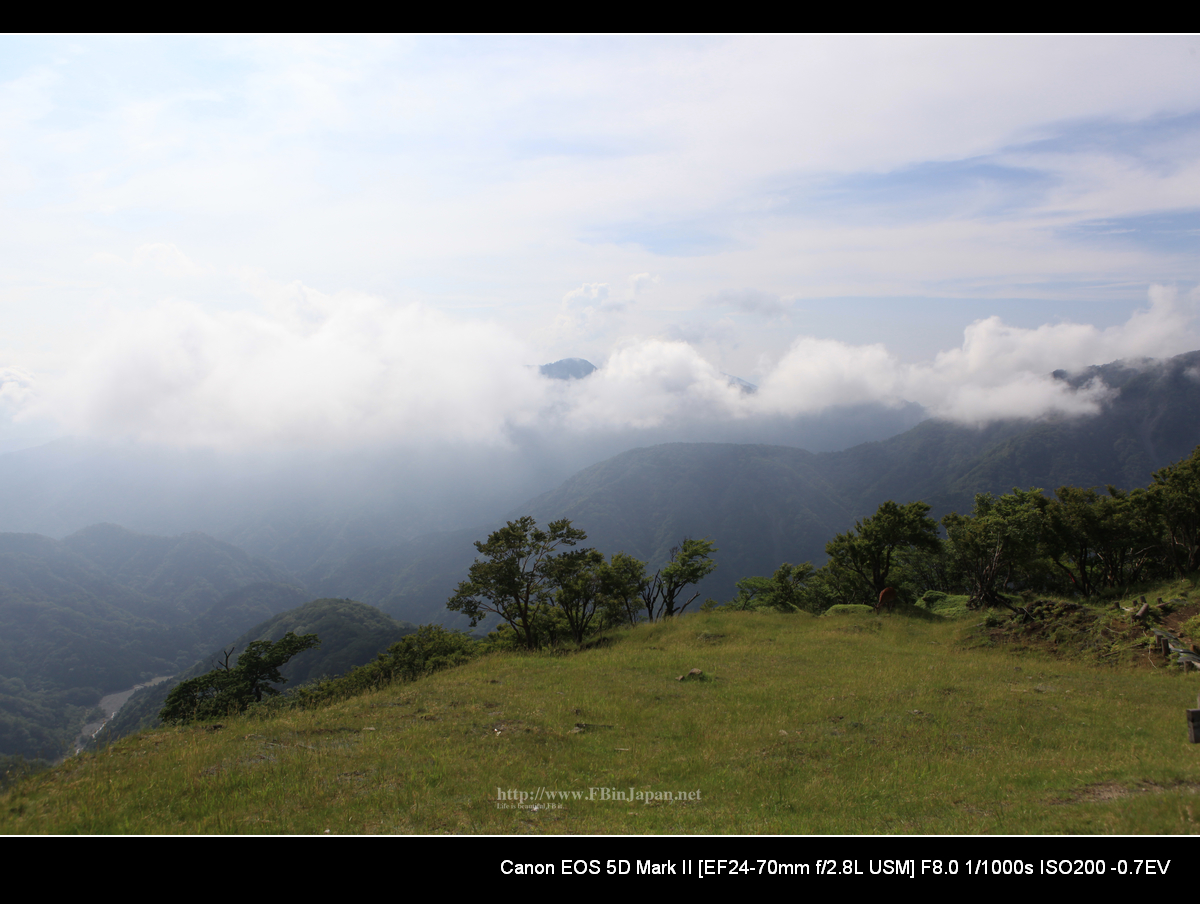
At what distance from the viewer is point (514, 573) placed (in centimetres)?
3422

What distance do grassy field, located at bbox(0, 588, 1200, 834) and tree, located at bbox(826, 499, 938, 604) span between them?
1951cm

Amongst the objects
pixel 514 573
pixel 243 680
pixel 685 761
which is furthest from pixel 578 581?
pixel 243 680

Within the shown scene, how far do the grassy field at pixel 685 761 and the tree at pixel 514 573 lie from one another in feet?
38.2

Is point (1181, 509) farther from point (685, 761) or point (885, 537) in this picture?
point (685, 761)

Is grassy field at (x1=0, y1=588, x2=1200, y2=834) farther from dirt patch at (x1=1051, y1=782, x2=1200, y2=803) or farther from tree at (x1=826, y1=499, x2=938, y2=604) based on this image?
tree at (x1=826, y1=499, x2=938, y2=604)

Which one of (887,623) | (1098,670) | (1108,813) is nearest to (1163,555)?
(887,623)

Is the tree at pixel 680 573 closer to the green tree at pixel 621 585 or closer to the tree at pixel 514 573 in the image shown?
the green tree at pixel 621 585

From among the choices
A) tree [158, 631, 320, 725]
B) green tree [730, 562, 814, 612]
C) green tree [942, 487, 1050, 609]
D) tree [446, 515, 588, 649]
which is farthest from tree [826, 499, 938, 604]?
tree [158, 631, 320, 725]

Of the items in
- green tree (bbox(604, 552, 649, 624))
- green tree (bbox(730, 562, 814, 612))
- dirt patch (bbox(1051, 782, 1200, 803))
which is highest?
dirt patch (bbox(1051, 782, 1200, 803))

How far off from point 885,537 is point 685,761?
36.0 meters

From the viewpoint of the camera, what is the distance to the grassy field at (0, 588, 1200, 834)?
29.0ft

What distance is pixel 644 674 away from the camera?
2358 centimetres

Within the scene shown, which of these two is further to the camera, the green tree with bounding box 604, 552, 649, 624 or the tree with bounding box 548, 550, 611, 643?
the green tree with bounding box 604, 552, 649, 624
